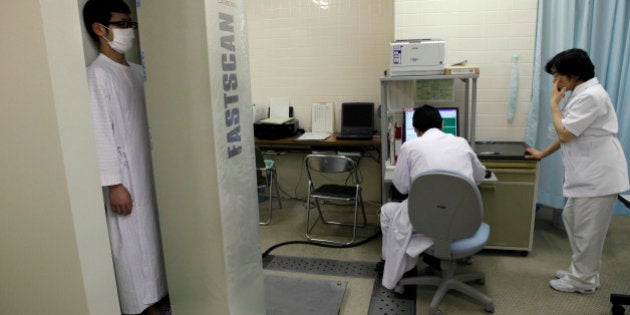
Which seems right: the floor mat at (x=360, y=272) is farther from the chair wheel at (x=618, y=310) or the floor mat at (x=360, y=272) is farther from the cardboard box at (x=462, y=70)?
the cardboard box at (x=462, y=70)

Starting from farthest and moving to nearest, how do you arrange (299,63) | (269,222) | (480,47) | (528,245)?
(299,63) → (269,222) → (480,47) → (528,245)

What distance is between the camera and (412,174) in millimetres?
2570

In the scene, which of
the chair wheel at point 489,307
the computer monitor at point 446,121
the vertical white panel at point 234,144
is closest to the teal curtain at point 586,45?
the computer monitor at point 446,121

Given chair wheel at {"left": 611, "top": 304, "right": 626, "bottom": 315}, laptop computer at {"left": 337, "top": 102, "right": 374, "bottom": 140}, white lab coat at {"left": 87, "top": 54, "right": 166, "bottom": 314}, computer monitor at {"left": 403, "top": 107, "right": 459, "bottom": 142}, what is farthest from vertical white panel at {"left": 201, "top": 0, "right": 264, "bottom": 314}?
laptop computer at {"left": 337, "top": 102, "right": 374, "bottom": 140}

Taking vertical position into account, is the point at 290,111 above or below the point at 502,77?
below

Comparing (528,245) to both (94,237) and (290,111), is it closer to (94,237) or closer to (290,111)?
(290,111)

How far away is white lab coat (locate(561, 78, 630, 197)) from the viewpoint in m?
2.45

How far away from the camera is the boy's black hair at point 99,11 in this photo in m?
1.76

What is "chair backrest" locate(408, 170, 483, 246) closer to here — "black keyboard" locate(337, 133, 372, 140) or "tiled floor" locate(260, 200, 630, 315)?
"tiled floor" locate(260, 200, 630, 315)

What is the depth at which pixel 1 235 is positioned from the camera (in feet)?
4.82

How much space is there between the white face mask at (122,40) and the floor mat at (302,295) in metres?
1.62

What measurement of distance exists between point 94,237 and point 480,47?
3059 millimetres

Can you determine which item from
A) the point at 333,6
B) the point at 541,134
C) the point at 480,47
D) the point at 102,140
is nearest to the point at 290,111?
the point at 333,6

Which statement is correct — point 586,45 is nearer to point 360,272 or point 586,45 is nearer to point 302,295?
point 360,272
